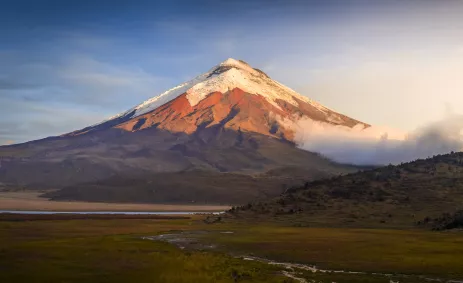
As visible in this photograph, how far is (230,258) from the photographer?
62812 mm

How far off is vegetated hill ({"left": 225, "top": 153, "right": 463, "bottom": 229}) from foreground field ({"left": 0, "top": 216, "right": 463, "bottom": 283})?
38.8m

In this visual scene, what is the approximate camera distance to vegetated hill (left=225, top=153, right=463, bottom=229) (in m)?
131

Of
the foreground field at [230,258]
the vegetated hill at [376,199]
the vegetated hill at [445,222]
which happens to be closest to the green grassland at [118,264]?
the foreground field at [230,258]

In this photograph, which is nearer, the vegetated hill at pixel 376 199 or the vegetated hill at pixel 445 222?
the vegetated hill at pixel 445 222

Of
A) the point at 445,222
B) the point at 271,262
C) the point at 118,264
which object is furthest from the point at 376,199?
the point at 118,264

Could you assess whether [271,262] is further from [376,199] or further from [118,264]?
[376,199]

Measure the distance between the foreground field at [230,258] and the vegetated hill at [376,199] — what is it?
127ft

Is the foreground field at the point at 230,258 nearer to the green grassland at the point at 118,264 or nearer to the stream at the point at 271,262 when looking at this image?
the green grassland at the point at 118,264

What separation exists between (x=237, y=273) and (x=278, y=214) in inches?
3609

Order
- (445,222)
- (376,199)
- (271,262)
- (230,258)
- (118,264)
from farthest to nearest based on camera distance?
1. (376,199)
2. (445,222)
3. (230,258)
4. (271,262)
5. (118,264)

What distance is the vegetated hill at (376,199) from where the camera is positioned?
13138cm

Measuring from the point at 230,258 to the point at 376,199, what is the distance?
90678 millimetres

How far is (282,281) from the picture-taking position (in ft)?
156

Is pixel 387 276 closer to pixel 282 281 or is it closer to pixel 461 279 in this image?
pixel 461 279
